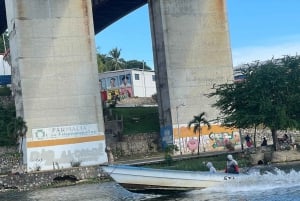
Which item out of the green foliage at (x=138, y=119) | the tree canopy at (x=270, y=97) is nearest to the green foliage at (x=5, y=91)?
the green foliage at (x=138, y=119)

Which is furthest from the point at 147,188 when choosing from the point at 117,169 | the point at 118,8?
the point at 118,8

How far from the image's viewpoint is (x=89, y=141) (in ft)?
182

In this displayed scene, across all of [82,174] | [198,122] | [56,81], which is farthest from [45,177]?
[198,122]

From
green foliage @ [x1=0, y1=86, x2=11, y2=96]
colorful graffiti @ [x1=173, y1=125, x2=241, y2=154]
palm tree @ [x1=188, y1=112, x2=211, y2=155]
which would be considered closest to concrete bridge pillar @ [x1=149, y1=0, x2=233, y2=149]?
colorful graffiti @ [x1=173, y1=125, x2=241, y2=154]

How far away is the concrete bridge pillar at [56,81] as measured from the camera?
53.2 meters

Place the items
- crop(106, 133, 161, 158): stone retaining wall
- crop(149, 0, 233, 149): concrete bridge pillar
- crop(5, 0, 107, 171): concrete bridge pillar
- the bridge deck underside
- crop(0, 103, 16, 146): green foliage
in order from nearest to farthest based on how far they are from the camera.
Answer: crop(5, 0, 107, 171): concrete bridge pillar → crop(0, 103, 16, 146): green foliage → crop(149, 0, 233, 149): concrete bridge pillar → crop(106, 133, 161, 158): stone retaining wall → the bridge deck underside

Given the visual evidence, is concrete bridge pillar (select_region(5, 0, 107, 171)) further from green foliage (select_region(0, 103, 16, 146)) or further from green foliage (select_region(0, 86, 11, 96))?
green foliage (select_region(0, 86, 11, 96))

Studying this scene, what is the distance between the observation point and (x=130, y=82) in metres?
103

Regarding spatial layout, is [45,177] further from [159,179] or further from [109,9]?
[109,9]

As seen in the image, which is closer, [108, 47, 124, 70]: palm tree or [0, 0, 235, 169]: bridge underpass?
[0, 0, 235, 169]: bridge underpass

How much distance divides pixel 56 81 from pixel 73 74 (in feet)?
5.95

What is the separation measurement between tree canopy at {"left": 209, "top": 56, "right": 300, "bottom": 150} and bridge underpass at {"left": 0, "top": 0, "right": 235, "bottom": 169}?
51.2 ft

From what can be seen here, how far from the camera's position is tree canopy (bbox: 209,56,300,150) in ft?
143

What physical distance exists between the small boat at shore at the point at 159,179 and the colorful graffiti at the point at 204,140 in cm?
3504
